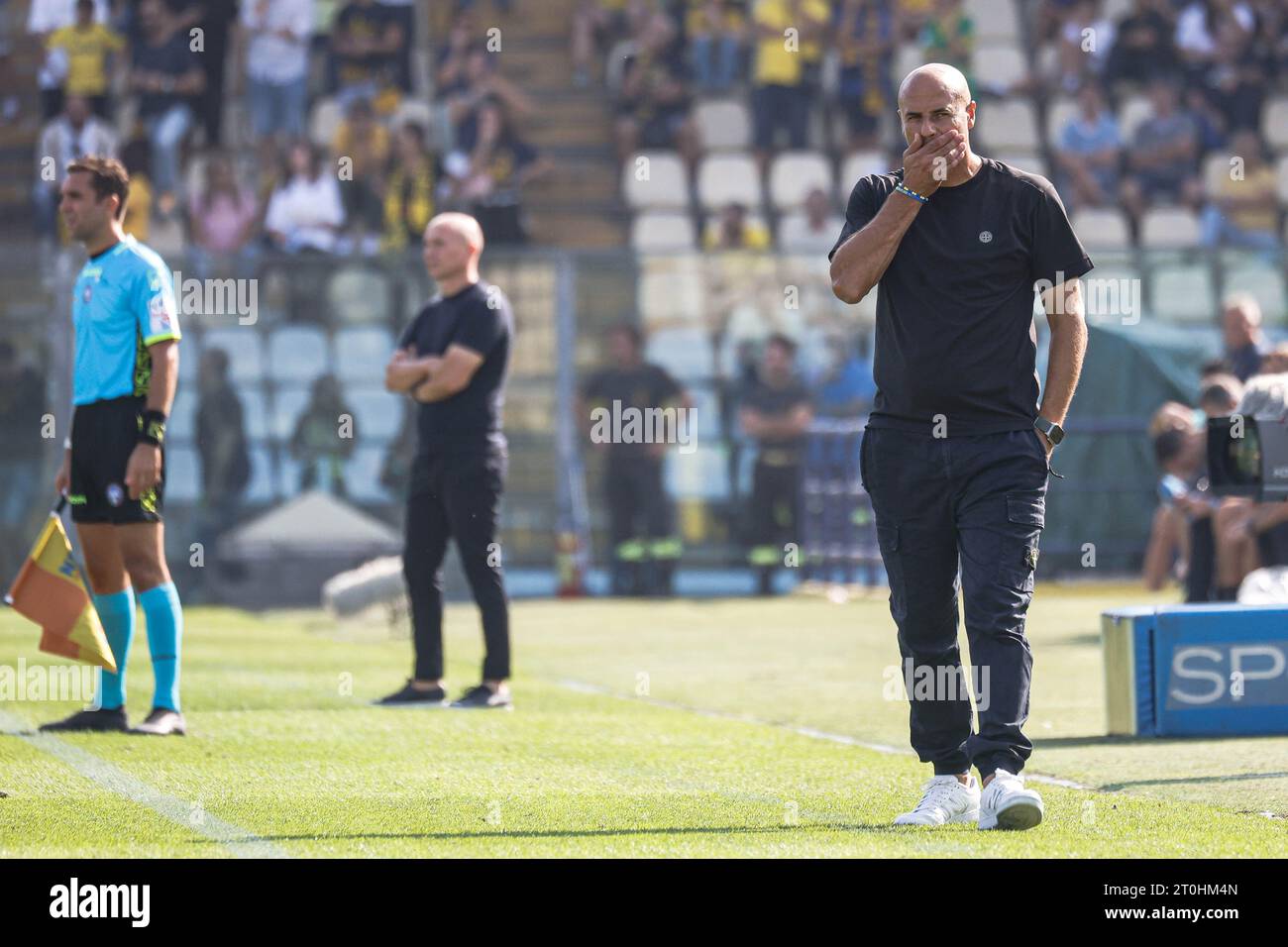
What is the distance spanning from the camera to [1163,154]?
2514cm

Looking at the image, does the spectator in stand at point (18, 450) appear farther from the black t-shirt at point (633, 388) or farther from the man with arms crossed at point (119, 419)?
the man with arms crossed at point (119, 419)

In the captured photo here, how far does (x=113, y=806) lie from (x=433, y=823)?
109 cm

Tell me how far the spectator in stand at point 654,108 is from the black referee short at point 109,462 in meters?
16.3

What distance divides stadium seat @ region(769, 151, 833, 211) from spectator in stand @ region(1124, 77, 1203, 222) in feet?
11.0

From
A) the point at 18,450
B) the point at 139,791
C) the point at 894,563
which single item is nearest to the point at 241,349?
the point at 18,450

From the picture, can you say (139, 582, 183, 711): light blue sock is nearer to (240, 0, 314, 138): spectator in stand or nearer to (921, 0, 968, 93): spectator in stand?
(240, 0, 314, 138): spectator in stand

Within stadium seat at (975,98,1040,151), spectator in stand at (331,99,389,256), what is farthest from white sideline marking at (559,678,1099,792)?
stadium seat at (975,98,1040,151)

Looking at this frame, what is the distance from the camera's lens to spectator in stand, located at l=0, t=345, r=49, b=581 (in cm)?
1814

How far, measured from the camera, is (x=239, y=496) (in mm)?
18625

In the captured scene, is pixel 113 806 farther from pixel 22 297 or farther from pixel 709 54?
pixel 709 54

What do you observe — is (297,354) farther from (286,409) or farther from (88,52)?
(88,52)

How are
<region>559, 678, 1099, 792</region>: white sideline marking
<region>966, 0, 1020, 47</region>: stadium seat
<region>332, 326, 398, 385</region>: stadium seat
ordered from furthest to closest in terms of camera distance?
<region>966, 0, 1020, 47</region>: stadium seat < <region>332, 326, 398, 385</region>: stadium seat < <region>559, 678, 1099, 792</region>: white sideline marking
